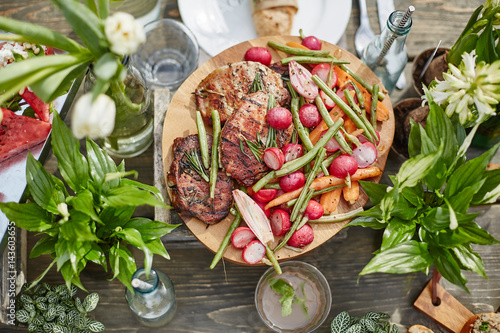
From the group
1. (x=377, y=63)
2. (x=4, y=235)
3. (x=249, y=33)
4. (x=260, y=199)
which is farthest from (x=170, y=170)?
(x=377, y=63)

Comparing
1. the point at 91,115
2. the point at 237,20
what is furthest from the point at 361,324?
the point at 237,20

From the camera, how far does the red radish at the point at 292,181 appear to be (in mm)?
1448

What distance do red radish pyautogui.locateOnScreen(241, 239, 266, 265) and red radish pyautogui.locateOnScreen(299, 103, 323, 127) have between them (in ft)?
1.52

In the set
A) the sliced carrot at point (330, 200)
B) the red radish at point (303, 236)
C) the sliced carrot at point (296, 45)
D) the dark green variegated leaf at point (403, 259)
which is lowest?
the red radish at point (303, 236)

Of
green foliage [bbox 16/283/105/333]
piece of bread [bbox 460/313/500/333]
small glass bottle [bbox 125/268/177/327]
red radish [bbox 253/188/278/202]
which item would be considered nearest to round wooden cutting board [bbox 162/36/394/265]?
red radish [bbox 253/188/278/202]

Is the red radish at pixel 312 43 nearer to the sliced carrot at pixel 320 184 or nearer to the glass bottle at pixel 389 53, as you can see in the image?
the glass bottle at pixel 389 53

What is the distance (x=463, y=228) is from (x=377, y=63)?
2.69 feet

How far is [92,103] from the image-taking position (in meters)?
0.87

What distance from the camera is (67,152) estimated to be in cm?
118

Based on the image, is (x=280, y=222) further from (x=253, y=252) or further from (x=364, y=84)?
(x=364, y=84)

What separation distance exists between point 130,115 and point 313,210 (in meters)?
0.72

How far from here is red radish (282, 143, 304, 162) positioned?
4.80 ft

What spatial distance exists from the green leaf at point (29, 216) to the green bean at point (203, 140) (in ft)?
1.70

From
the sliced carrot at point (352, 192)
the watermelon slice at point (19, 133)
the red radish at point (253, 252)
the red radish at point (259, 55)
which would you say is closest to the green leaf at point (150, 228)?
the red radish at point (253, 252)
